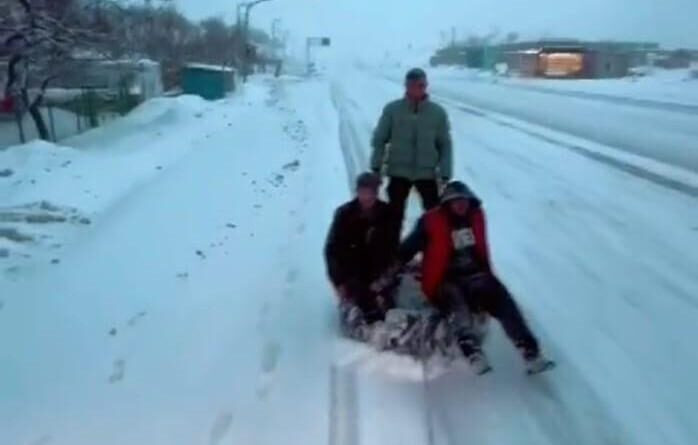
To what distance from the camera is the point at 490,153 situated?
54.8 ft

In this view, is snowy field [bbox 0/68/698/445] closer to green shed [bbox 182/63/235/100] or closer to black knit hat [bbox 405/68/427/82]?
black knit hat [bbox 405/68/427/82]

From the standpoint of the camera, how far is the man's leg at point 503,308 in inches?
206

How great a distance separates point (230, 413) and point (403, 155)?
3.13m

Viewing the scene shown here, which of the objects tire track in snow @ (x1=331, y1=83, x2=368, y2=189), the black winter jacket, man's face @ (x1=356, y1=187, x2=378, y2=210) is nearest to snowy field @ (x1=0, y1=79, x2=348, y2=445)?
tire track in snow @ (x1=331, y1=83, x2=368, y2=189)

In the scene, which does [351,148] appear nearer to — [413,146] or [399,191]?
[399,191]

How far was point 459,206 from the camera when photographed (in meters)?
5.41

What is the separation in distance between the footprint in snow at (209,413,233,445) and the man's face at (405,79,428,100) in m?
3.21

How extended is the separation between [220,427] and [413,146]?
10.9ft

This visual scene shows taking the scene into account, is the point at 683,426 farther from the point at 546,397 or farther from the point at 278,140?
the point at 278,140

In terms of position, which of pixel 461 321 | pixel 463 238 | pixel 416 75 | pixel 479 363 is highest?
pixel 416 75

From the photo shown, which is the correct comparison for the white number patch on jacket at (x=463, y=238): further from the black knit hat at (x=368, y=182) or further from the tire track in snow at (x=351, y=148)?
the tire track in snow at (x=351, y=148)

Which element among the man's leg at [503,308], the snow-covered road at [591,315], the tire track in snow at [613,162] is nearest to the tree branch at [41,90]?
the tire track in snow at [613,162]

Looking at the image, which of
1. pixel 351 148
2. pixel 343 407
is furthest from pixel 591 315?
pixel 351 148

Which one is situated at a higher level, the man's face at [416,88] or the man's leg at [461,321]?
the man's face at [416,88]
